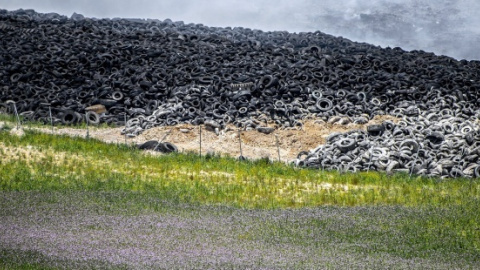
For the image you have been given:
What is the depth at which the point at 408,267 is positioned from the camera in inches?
698

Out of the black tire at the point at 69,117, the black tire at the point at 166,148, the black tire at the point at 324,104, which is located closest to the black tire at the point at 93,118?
the black tire at the point at 69,117

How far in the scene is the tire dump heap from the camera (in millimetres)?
37812

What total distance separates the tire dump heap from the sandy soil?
89cm

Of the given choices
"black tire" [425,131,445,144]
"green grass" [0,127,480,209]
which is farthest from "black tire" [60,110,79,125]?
"black tire" [425,131,445,144]

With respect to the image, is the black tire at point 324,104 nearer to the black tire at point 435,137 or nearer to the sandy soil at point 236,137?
the sandy soil at point 236,137

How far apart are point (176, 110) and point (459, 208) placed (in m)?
22.4

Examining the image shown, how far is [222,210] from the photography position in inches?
978

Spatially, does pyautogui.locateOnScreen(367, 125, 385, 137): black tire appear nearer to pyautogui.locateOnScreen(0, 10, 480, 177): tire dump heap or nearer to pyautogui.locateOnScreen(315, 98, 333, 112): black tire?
pyautogui.locateOnScreen(0, 10, 480, 177): tire dump heap

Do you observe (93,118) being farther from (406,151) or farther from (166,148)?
(406,151)

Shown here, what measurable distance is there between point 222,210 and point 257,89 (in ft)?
81.1

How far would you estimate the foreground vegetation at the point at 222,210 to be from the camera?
723 inches

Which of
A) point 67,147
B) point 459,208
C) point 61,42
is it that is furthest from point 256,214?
point 61,42

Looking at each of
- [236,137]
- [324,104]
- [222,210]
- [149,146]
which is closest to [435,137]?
[324,104]

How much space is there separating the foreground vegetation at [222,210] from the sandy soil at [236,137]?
195 inches
